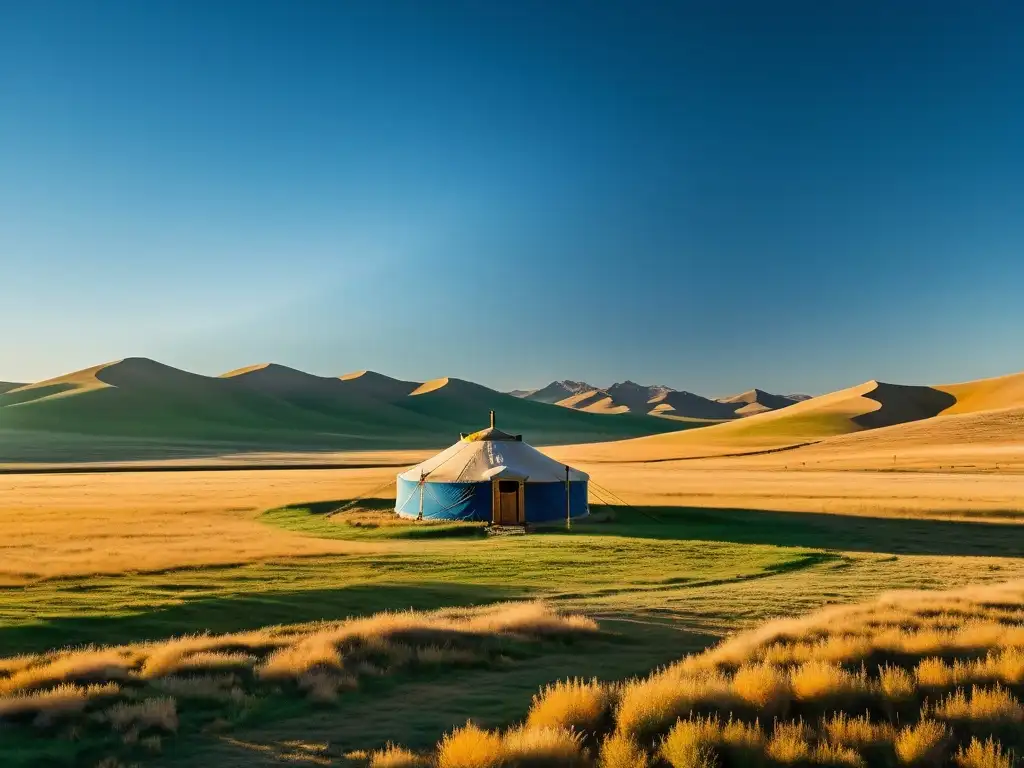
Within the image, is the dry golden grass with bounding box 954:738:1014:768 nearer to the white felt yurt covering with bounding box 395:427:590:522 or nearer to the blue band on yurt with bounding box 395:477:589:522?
the white felt yurt covering with bounding box 395:427:590:522

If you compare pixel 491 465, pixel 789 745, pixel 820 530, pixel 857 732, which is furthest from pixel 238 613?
pixel 820 530

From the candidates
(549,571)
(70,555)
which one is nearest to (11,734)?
(549,571)

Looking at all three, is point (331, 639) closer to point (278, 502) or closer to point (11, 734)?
point (11, 734)

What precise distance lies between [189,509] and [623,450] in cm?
6744

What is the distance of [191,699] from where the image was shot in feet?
26.1

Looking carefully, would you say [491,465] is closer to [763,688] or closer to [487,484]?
[487,484]

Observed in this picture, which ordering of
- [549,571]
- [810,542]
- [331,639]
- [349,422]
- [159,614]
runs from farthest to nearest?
[349,422]
[810,542]
[549,571]
[159,614]
[331,639]

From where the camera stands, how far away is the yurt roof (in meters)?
28.5

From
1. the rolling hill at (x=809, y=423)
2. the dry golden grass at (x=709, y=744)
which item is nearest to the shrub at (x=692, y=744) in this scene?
the dry golden grass at (x=709, y=744)

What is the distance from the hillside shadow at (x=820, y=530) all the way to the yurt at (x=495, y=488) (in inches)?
53.4

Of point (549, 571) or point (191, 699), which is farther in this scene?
point (549, 571)

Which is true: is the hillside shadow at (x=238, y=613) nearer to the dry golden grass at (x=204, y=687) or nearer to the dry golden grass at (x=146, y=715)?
the dry golden grass at (x=204, y=687)

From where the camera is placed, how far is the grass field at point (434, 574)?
7844 mm

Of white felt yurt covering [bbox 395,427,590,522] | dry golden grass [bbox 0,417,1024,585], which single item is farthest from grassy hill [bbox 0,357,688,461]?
white felt yurt covering [bbox 395,427,590,522]
